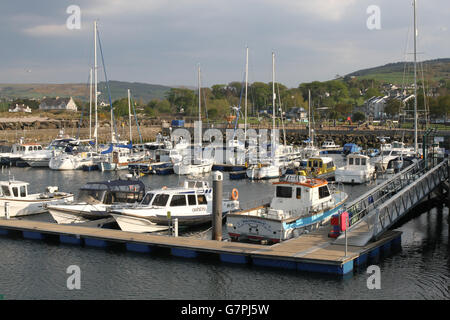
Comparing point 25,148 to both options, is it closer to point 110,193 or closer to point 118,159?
point 118,159

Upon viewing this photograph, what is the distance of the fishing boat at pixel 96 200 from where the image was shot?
34531mm

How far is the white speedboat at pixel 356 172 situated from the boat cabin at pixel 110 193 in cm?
2538

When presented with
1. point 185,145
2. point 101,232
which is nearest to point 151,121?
point 185,145

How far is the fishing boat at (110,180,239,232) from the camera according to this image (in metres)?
31.8

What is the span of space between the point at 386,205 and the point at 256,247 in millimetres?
7065

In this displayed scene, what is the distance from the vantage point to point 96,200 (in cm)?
3534

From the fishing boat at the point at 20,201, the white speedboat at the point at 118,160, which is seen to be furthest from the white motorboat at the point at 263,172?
the fishing boat at the point at 20,201

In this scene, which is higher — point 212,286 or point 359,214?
point 359,214

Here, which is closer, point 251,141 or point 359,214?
point 359,214

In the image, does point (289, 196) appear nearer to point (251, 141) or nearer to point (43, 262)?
point (43, 262)

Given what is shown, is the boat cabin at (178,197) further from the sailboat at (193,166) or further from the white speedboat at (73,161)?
the white speedboat at (73,161)

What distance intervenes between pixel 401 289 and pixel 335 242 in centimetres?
374

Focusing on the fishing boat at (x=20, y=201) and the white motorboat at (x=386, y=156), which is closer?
the fishing boat at (x=20, y=201)
